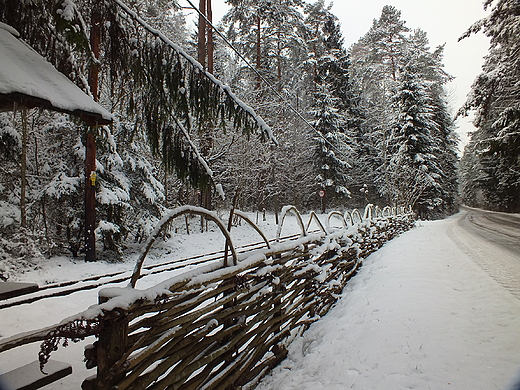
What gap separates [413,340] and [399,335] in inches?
6.0

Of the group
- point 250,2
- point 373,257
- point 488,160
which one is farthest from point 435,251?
point 488,160

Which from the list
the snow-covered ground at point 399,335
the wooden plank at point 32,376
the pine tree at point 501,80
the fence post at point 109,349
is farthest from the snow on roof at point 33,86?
the pine tree at point 501,80

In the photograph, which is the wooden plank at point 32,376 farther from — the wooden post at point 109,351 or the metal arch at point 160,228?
the metal arch at point 160,228

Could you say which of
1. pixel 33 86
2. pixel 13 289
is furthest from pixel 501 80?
pixel 13 289

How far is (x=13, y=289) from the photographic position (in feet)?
6.09

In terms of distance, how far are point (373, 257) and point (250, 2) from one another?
16.0 m

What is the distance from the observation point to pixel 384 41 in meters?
29.0

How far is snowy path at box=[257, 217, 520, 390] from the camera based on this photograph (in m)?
2.41

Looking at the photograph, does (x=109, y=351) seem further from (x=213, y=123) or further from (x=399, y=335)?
(x=399, y=335)

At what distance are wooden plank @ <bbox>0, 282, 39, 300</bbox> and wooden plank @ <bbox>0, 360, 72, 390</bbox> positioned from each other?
0.51 metres

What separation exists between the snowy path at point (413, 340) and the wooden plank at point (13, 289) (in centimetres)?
193

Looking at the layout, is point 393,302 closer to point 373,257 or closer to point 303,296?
point 303,296

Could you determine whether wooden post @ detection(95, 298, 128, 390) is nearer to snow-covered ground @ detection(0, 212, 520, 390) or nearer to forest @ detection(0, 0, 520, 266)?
forest @ detection(0, 0, 520, 266)

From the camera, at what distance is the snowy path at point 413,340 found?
241 centimetres
